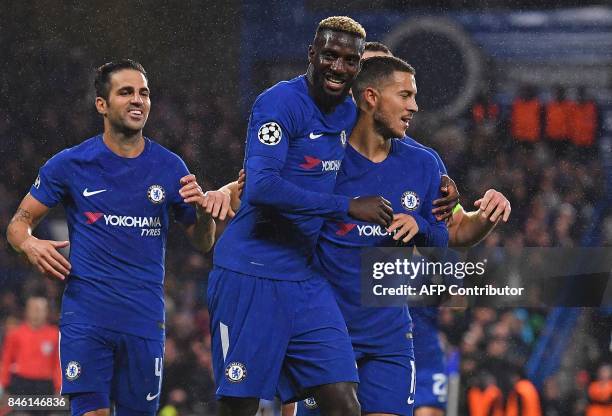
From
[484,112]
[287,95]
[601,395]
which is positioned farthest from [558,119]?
[287,95]

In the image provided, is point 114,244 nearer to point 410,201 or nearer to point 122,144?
point 122,144

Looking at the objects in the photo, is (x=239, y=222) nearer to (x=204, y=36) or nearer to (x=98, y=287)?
(x=98, y=287)

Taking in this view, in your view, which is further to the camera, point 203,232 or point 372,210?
point 203,232

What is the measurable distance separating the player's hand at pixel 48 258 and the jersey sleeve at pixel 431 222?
1299mm

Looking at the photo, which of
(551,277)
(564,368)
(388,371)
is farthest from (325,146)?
(564,368)

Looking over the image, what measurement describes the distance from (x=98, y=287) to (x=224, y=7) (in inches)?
236

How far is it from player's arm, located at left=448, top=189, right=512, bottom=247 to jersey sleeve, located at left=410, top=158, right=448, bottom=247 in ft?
0.53

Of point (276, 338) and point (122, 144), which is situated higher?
point (122, 144)

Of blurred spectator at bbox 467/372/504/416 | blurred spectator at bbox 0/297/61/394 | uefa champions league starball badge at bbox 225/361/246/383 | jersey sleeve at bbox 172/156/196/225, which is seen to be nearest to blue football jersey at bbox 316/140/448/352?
uefa champions league starball badge at bbox 225/361/246/383

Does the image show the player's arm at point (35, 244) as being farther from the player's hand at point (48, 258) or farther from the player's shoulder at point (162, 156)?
the player's shoulder at point (162, 156)

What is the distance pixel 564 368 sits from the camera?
30.0 ft

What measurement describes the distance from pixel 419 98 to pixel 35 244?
6304 millimetres

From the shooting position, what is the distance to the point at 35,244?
4270 millimetres

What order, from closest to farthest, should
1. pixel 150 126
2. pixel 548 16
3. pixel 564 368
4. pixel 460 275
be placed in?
1. pixel 460 275
2. pixel 564 368
3. pixel 150 126
4. pixel 548 16
